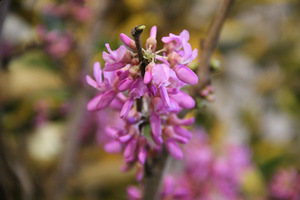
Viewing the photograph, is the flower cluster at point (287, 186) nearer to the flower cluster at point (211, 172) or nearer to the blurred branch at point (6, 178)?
the flower cluster at point (211, 172)

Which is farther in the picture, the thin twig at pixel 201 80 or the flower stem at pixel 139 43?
the thin twig at pixel 201 80

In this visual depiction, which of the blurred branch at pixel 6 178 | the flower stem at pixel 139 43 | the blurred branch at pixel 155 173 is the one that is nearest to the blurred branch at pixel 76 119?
the blurred branch at pixel 6 178

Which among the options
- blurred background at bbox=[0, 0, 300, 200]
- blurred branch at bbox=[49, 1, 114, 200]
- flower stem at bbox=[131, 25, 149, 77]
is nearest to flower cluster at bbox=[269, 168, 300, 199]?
blurred background at bbox=[0, 0, 300, 200]

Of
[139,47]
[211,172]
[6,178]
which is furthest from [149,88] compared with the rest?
[211,172]

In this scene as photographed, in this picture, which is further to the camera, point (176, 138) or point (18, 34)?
point (18, 34)

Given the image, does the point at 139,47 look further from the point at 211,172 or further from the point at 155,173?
the point at 211,172

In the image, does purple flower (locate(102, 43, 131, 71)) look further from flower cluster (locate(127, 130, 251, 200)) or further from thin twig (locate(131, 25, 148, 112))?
flower cluster (locate(127, 130, 251, 200))

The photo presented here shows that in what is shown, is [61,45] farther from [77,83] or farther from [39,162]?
[39,162]

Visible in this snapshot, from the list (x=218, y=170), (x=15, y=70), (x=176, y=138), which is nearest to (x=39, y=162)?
(x=15, y=70)
